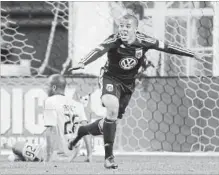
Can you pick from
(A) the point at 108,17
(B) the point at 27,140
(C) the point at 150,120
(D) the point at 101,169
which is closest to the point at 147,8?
(A) the point at 108,17

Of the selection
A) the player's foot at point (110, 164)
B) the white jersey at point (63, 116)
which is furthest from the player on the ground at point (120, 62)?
the white jersey at point (63, 116)

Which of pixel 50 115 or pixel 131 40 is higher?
pixel 131 40

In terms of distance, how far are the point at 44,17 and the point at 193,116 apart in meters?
2.61

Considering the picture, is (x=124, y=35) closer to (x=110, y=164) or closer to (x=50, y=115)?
(x=110, y=164)

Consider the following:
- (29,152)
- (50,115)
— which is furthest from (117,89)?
(29,152)

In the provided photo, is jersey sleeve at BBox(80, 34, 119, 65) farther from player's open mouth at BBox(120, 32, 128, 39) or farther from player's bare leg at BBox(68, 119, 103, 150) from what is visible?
player's bare leg at BBox(68, 119, 103, 150)

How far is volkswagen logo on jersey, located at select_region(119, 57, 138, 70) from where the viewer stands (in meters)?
6.04

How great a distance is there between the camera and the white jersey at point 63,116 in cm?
687

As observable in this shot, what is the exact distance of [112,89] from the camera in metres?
5.96

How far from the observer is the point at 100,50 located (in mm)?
5781

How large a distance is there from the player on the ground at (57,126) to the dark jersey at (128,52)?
0.90 m

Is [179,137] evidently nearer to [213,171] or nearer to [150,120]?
[150,120]

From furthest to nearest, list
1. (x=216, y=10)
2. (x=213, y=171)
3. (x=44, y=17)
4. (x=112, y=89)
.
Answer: (x=44, y=17) → (x=216, y=10) → (x=112, y=89) → (x=213, y=171)

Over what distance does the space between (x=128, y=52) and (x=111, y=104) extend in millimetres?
454
